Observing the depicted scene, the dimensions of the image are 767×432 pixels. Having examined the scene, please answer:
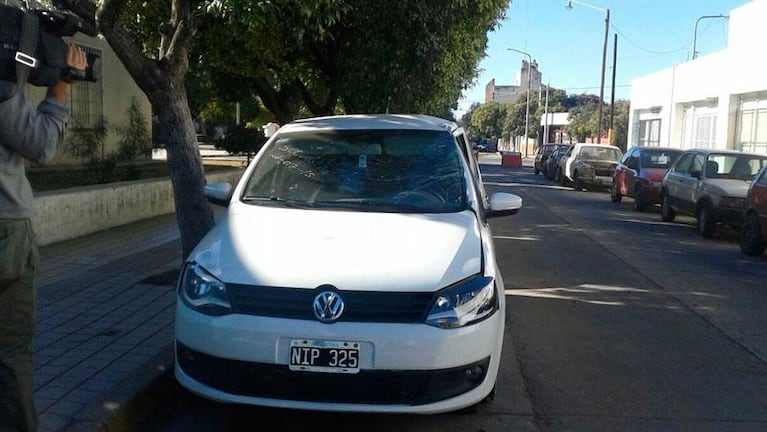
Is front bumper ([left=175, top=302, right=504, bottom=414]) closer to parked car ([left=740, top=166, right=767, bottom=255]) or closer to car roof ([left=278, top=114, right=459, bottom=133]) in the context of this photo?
car roof ([left=278, top=114, right=459, bottom=133])

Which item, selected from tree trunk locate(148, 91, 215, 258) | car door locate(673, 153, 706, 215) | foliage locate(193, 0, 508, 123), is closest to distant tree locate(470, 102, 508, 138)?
car door locate(673, 153, 706, 215)

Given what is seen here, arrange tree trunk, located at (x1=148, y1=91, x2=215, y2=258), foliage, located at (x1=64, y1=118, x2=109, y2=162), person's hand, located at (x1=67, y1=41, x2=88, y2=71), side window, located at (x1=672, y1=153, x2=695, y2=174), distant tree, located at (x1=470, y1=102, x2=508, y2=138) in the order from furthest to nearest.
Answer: distant tree, located at (x1=470, y1=102, x2=508, y2=138) → side window, located at (x1=672, y1=153, x2=695, y2=174) → foliage, located at (x1=64, y1=118, x2=109, y2=162) → tree trunk, located at (x1=148, y1=91, x2=215, y2=258) → person's hand, located at (x1=67, y1=41, x2=88, y2=71)

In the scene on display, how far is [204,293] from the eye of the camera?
4.27 meters

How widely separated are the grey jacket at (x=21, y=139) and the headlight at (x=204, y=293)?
3.55 ft

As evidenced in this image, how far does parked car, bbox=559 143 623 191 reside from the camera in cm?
2577

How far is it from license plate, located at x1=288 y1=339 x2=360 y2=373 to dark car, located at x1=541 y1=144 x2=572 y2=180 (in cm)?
2839

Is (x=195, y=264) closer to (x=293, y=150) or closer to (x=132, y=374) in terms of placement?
(x=132, y=374)

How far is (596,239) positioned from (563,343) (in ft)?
23.4

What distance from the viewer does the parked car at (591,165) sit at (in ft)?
84.5

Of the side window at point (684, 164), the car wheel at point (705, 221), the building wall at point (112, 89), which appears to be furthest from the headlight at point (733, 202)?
the building wall at point (112, 89)

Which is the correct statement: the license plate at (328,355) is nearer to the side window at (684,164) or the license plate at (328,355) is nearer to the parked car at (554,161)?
the side window at (684,164)

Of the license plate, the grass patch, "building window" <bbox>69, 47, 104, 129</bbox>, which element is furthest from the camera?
"building window" <bbox>69, 47, 104, 129</bbox>

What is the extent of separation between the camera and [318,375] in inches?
157

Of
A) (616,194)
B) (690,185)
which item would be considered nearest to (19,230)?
(690,185)
